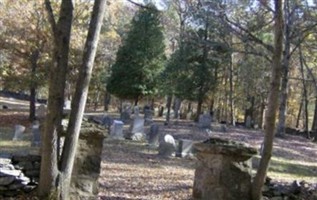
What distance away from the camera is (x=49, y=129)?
5930 mm

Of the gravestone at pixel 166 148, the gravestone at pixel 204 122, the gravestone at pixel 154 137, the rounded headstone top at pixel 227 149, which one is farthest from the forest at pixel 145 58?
the gravestone at pixel 154 137

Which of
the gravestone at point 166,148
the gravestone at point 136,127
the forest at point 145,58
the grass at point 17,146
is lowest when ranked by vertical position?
the grass at point 17,146

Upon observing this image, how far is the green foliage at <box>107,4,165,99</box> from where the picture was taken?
30.6 meters

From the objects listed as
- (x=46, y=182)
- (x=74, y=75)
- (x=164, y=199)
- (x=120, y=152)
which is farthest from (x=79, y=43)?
(x=46, y=182)

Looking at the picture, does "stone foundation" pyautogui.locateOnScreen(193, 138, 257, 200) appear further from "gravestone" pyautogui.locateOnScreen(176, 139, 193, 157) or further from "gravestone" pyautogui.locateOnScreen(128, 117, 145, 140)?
"gravestone" pyautogui.locateOnScreen(128, 117, 145, 140)

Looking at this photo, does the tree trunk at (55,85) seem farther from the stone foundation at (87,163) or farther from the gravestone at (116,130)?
the gravestone at (116,130)

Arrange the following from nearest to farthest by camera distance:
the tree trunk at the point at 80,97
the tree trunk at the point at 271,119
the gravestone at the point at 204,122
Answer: the tree trunk at the point at 80,97 → the tree trunk at the point at 271,119 → the gravestone at the point at 204,122

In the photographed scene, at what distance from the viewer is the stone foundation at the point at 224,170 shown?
23.1 ft

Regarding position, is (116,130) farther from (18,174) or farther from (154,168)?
(18,174)

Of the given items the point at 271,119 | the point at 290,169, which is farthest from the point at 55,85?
the point at 290,169

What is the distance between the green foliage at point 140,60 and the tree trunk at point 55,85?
24.3 meters

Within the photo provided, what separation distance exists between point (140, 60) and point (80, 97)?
24538 millimetres

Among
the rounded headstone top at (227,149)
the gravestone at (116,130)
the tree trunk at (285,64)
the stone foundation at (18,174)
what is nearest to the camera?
the stone foundation at (18,174)

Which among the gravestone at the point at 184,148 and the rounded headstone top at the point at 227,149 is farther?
the gravestone at the point at 184,148
